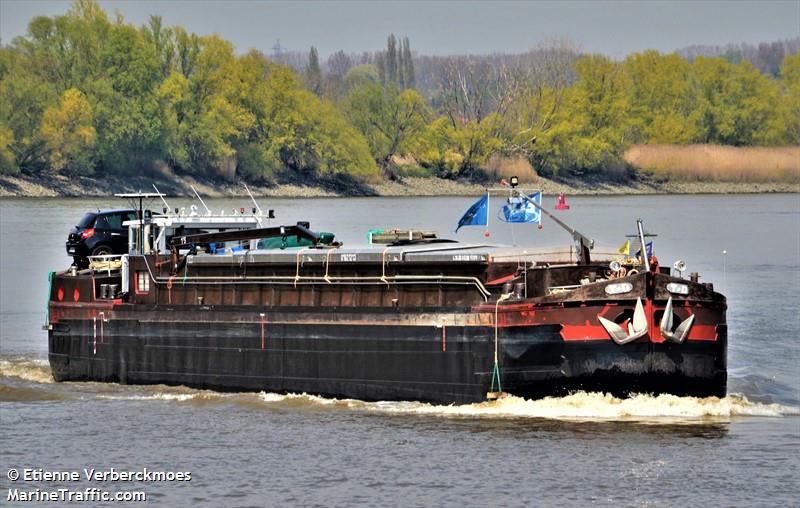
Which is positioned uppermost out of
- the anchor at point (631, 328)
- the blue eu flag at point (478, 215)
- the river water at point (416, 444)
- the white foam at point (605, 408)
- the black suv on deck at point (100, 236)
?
the blue eu flag at point (478, 215)

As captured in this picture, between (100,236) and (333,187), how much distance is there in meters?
119

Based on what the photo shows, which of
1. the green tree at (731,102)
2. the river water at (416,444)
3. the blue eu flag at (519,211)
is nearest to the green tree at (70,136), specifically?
the green tree at (731,102)

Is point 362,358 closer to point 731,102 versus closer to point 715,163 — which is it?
point 715,163

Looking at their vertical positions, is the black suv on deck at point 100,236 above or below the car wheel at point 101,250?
above

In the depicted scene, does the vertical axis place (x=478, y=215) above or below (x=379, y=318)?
above

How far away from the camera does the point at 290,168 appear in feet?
534

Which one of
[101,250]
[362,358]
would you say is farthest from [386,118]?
[362,358]

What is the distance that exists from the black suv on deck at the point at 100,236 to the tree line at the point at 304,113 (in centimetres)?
10018

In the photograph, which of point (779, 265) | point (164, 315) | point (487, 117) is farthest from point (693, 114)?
point (164, 315)

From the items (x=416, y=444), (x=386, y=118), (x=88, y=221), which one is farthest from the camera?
(x=386, y=118)

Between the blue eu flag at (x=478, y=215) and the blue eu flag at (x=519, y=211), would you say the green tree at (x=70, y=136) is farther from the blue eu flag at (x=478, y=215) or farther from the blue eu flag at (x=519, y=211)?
the blue eu flag at (x=519, y=211)

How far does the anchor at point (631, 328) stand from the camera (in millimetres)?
29750

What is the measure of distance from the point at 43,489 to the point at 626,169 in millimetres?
157578

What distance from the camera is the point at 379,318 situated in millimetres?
32469
